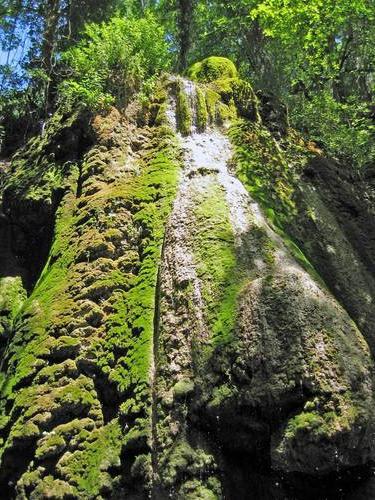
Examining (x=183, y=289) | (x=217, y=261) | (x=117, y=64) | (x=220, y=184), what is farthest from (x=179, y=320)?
(x=117, y=64)

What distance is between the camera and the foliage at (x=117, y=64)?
8.68 metres

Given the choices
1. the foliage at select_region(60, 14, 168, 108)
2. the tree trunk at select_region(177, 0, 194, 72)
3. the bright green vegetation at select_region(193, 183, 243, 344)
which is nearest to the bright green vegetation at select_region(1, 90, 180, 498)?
the bright green vegetation at select_region(193, 183, 243, 344)

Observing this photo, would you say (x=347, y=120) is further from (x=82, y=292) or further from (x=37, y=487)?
(x=37, y=487)

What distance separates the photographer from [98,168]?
787 cm

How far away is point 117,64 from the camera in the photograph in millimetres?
9156

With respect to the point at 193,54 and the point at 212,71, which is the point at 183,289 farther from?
the point at 193,54

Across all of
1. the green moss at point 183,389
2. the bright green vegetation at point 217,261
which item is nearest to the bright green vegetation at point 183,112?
the bright green vegetation at point 217,261

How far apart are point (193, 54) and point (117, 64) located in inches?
344

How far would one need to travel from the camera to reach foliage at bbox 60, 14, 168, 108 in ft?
28.5

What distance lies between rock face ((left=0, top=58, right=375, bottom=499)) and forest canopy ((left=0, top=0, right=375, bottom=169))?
1.21 meters

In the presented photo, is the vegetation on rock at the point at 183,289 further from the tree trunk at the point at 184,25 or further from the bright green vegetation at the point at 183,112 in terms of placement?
the tree trunk at the point at 184,25

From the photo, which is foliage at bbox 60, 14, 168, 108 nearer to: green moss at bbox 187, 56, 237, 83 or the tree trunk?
green moss at bbox 187, 56, 237, 83

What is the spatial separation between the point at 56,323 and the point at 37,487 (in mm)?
1828

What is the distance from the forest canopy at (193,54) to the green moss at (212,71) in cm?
62
